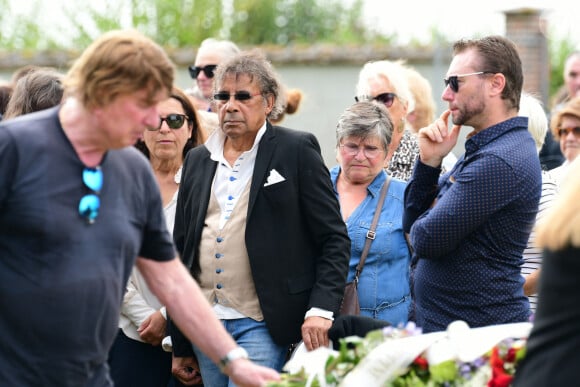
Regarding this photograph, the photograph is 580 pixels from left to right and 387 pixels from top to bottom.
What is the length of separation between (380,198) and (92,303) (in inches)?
98.9

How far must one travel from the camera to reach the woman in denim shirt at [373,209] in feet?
18.6

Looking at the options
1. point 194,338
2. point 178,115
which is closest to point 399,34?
point 178,115

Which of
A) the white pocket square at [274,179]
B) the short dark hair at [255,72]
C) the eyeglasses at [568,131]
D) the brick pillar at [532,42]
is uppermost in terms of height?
the short dark hair at [255,72]

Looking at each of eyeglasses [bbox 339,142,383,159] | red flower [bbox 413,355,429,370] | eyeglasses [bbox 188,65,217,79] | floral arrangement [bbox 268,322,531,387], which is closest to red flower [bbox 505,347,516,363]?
floral arrangement [bbox 268,322,531,387]

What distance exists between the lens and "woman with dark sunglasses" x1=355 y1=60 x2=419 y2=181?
6.83 meters

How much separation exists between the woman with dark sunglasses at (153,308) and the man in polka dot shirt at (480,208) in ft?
5.32

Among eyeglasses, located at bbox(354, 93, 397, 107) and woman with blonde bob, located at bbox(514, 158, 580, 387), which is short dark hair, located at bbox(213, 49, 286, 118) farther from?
woman with blonde bob, located at bbox(514, 158, 580, 387)

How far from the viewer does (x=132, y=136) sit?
12.3 feet

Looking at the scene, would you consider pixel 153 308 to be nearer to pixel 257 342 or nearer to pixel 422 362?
pixel 257 342

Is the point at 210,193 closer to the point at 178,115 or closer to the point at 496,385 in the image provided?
the point at 178,115

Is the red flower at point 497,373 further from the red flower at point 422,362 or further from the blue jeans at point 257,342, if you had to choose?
A: the blue jeans at point 257,342

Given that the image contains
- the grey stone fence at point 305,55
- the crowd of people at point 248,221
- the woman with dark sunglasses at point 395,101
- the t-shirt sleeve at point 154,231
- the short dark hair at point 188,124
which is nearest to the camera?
the crowd of people at point 248,221

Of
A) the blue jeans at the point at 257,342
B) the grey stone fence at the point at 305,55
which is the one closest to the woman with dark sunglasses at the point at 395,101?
the blue jeans at the point at 257,342

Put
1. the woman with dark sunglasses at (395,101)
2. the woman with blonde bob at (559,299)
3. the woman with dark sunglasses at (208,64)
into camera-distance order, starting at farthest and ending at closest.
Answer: the woman with dark sunglasses at (208,64) < the woman with dark sunglasses at (395,101) < the woman with blonde bob at (559,299)
